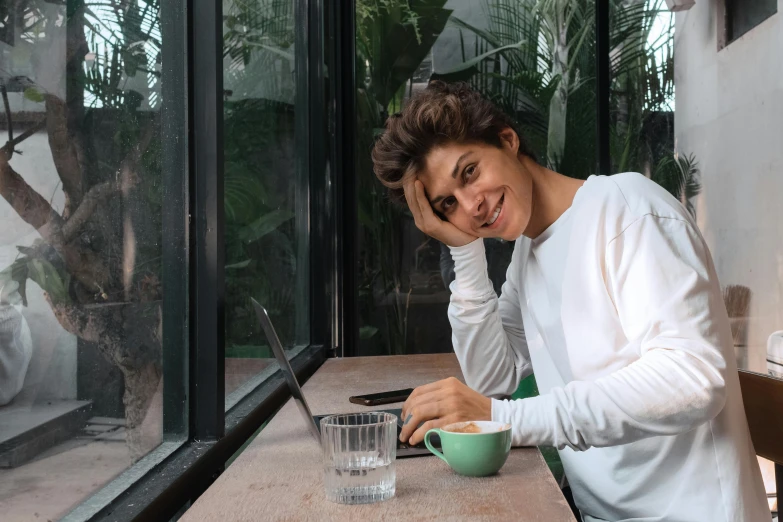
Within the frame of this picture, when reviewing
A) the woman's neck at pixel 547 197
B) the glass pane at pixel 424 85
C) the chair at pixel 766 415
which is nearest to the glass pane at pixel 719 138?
the glass pane at pixel 424 85

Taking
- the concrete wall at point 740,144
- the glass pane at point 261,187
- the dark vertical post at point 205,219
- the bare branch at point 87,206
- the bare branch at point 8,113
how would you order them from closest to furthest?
the bare branch at point 8,113, the bare branch at point 87,206, the dark vertical post at point 205,219, the glass pane at point 261,187, the concrete wall at point 740,144

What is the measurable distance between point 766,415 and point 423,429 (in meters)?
0.57

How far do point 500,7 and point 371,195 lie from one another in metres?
0.90

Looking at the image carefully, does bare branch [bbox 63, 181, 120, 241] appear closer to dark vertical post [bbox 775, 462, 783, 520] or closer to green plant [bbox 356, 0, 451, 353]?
Answer: dark vertical post [bbox 775, 462, 783, 520]

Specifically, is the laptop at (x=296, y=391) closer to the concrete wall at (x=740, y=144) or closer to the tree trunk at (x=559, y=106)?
the concrete wall at (x=740, y=144)

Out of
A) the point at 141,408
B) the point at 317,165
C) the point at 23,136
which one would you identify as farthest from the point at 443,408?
the point at 317,165

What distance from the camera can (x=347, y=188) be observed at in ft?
9.60

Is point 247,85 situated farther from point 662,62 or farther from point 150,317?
point 662,62

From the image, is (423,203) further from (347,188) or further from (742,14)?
(742,14)

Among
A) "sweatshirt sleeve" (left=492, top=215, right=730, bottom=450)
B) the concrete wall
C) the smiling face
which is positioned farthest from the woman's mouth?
the concrete wall

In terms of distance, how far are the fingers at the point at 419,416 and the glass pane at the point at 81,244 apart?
346 millimetres

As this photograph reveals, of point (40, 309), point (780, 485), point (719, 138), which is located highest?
point (719, 138)

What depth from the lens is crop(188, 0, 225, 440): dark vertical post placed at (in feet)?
3.77

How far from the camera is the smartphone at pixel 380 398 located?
1.45 meters
